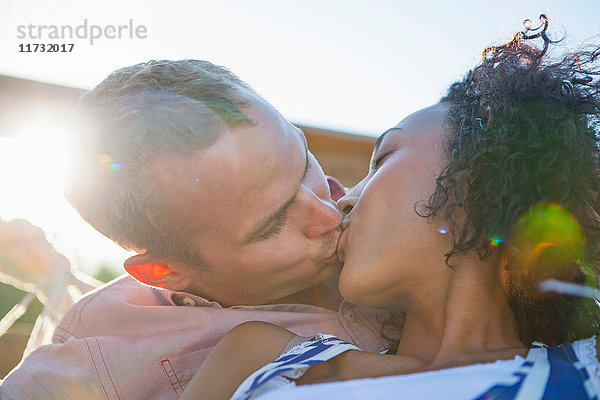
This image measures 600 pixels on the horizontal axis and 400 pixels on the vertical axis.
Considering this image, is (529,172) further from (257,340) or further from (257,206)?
(257,340)

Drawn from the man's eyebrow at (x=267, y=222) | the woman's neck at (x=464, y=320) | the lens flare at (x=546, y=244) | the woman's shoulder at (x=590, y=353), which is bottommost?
the woman's neck at (x=464, y=320)

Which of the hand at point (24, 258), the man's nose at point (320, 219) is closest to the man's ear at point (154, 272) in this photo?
the man's nose at point (320, 219)

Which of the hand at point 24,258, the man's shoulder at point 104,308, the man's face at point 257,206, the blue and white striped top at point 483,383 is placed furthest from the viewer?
the hand at point 24,258

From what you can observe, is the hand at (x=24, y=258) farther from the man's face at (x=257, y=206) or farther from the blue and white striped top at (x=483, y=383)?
the blue and white striped top at (x=483, y=383)

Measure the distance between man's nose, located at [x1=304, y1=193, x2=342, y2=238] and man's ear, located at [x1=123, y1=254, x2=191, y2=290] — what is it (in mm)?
386

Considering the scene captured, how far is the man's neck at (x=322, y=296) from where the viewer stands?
1542mm

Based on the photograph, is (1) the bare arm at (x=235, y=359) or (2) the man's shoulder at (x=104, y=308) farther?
(2) the man's shoulder at (x=104, y=308)

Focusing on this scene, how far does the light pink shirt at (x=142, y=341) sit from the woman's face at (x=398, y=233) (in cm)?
18

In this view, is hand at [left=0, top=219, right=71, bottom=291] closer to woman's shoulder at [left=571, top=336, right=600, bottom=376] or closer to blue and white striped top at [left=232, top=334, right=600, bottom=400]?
blue and white striped top at [left=232, top=334, right=600, bottom=400]

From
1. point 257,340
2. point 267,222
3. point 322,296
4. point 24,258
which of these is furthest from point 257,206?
point 24,258

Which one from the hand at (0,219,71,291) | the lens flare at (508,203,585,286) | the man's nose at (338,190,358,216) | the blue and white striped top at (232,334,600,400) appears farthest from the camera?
the hand at (0,219,71,291)

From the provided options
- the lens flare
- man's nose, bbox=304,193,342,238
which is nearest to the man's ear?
man's nose, bbox=304,193,342,238

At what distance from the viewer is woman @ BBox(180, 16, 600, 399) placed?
1.12m

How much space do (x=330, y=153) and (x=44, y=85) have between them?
102cm
